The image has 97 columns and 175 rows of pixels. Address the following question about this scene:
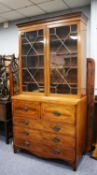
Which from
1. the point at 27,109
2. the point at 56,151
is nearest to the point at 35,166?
the point at 56,151

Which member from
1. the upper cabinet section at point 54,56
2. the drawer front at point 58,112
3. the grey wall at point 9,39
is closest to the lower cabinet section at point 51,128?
the drawer front at point 58,112

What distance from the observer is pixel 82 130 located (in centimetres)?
277

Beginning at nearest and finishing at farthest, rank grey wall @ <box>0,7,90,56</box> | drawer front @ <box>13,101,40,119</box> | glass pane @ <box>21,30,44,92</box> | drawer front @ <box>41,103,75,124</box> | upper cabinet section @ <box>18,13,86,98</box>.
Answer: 1. drawer front @ <box>41,103,75,124</box>
2. upper cabinet section @ <box>18,13,86,98</box>
3. drawer front @ <box>13,101,40,119</box>
4. glass pane @ <box>21,30,44,92</box>
5. grey wall @ <box>0,7,90,56</box>

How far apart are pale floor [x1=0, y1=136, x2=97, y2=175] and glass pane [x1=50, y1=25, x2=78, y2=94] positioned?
1.11m

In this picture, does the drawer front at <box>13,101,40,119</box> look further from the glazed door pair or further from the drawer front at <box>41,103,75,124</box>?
the glazed door pair

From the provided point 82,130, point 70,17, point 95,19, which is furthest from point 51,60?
point 82,130

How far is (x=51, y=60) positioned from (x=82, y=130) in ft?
3.97

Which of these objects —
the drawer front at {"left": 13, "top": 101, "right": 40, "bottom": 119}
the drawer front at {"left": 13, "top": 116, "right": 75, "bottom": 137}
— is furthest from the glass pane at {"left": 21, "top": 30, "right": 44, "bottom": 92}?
the drawer front at {"left": 13, "top": 116, "right": 75, "bottom": 137}

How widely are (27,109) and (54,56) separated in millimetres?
948

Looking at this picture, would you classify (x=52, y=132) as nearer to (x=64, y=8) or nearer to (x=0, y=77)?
(x=0, y=77)

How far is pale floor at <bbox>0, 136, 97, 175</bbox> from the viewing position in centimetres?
249

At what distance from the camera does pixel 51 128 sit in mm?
2635

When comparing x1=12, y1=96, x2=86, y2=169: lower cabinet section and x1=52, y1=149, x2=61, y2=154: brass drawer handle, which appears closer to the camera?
x1=12, y1=96, x2=86, y2=169: lower cabinet section

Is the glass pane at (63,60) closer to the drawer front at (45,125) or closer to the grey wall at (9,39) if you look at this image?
the drawer front at (45,125)
